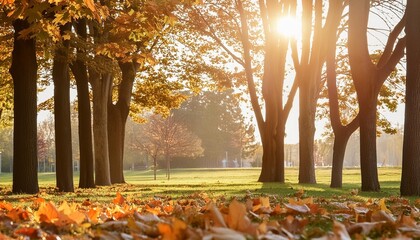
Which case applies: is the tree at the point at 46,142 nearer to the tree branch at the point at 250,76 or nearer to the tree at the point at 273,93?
the tree branch at the point at 250,76

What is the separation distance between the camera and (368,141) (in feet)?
44.0

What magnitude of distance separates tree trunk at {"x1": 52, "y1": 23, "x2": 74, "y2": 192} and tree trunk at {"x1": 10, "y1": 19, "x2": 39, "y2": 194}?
68.2 inches

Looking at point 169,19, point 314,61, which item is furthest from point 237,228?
point 314,61

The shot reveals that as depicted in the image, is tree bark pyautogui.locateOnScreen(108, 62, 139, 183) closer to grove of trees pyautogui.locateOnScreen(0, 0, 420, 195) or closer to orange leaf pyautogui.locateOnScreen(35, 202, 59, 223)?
grove of trees pyautogui.locateOnScreen(0, 0, 420, 195)

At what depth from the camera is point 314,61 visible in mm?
20859

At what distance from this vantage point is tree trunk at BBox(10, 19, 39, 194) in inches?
531

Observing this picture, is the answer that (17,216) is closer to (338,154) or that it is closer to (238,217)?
(238,217)

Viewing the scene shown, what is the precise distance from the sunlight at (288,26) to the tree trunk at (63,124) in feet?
31.2

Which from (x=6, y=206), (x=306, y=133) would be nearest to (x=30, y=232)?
(x=6, y=206)

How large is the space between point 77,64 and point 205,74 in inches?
431

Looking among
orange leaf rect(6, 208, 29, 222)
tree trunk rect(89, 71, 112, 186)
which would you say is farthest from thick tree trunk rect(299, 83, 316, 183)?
A: orange leaf rect(6, 208, 29, 222)

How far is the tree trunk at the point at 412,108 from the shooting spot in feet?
36.4

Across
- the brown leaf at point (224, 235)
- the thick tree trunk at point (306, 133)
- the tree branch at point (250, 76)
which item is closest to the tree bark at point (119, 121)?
the tree branch at point (250, 76)

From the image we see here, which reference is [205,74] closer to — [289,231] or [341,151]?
[341,151]
